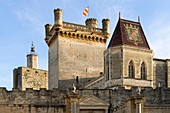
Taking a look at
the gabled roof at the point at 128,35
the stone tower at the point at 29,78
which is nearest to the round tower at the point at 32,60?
the stone tower at the point at 29,78

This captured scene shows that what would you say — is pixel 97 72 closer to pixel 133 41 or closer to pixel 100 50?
pixel 100 50

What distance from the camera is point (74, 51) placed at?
53094 mm

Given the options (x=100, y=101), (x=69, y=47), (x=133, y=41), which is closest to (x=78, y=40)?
(x=69, y=47)

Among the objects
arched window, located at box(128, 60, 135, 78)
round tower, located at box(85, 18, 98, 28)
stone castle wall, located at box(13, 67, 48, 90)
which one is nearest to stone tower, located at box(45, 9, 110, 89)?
round tower, located at box(85, 18, 98, 28)

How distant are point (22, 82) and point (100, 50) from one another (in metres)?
11.9

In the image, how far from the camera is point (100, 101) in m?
30.7

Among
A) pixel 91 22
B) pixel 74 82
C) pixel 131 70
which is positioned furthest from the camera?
pixel 91 22

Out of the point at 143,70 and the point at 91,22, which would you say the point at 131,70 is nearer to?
the point at 143,70

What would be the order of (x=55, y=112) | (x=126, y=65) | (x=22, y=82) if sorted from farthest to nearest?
(x=22, y=82) < (x=126, y=65) < (x=55, y=112)

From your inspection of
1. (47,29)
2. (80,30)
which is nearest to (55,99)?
(80,30)

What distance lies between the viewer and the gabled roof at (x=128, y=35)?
44.9 metres

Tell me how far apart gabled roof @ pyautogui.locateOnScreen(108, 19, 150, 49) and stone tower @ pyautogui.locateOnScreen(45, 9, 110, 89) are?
812cm

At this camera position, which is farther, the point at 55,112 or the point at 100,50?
the point at 100,50

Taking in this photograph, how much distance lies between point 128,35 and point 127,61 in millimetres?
2998
